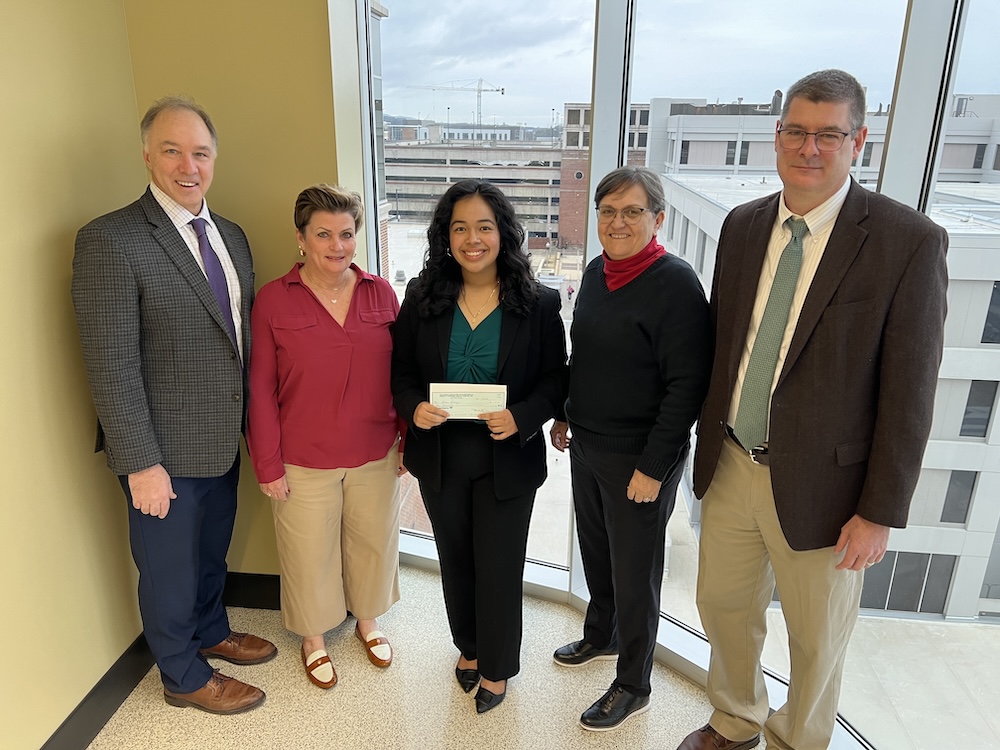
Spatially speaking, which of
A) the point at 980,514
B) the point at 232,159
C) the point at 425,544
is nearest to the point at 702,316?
the point at 980,514

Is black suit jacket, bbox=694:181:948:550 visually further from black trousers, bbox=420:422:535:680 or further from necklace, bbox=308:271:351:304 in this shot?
necklace, bbox=308:271:351:304

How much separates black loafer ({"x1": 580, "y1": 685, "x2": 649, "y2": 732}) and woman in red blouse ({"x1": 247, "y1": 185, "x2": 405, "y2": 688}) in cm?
80

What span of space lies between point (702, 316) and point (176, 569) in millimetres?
1857

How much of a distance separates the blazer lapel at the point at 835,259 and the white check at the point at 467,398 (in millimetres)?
822

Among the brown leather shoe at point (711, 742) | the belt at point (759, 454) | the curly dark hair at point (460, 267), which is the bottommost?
the brown leather shoe at point (711, 742)

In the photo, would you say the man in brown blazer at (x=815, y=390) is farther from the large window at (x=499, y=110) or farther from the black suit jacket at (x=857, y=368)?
the large window at (x=499, y=110)

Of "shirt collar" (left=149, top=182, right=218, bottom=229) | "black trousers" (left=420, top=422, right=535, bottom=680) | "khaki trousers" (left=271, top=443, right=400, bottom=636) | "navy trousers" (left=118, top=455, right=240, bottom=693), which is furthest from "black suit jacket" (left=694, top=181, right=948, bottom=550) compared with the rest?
"navy trousers" (left=118, top=455, right=240, bottom=693)

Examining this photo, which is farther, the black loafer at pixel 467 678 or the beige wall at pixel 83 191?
the black loafer at pixel 467 678

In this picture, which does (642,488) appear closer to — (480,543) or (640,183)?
(480,543)

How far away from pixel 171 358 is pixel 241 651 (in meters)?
1.25

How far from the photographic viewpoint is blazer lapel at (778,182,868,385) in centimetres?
154

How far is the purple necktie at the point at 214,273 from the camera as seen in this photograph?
209 cm

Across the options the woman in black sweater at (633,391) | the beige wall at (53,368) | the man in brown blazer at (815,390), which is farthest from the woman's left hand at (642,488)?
the beige wall at (53,368)

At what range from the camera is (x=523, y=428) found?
1992 millimetres
